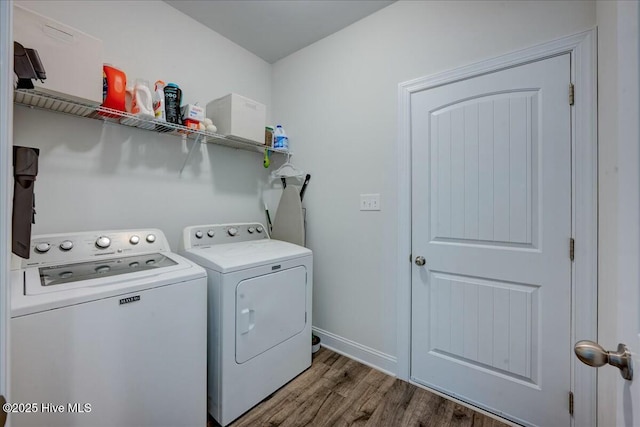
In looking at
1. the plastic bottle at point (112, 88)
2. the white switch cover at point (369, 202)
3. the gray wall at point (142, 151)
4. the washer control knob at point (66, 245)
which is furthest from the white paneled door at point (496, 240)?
the washer control knob at point (66, 245)

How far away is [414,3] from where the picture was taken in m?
1.84

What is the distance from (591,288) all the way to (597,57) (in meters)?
1.10

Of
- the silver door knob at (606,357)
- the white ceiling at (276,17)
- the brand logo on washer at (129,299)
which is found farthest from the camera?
the white ceiling at (276,17)

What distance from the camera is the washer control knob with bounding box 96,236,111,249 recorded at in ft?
4.84

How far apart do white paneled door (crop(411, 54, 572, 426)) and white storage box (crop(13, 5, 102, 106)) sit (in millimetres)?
1857

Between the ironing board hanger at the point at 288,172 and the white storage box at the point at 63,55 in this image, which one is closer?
the white storage box at the point at 63,55

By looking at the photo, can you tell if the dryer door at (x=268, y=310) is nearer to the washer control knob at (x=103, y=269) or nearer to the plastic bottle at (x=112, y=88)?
the washer control knob at (x=103, y=269)

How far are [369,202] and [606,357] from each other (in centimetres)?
157

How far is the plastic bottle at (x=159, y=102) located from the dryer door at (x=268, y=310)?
1.15 meters

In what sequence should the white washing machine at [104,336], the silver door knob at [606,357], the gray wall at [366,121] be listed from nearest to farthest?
1. the silver door knob at [606,357]
2. the white washing machine at [104,336]
3. the gray wall at [366,121]

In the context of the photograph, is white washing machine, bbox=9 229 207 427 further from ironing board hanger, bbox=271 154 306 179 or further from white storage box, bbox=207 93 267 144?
ironing board hanger, bbox=271 154 306 179

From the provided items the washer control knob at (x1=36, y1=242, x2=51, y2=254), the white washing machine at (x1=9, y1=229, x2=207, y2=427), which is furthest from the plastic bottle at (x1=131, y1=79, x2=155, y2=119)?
the washer control knob at (x1=36, y1=242, x2=51, y2=254)

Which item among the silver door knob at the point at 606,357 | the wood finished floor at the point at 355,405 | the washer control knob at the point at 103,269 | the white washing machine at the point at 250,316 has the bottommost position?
the wood finished floor at the point at 355,405

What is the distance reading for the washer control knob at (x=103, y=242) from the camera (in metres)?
1.47
